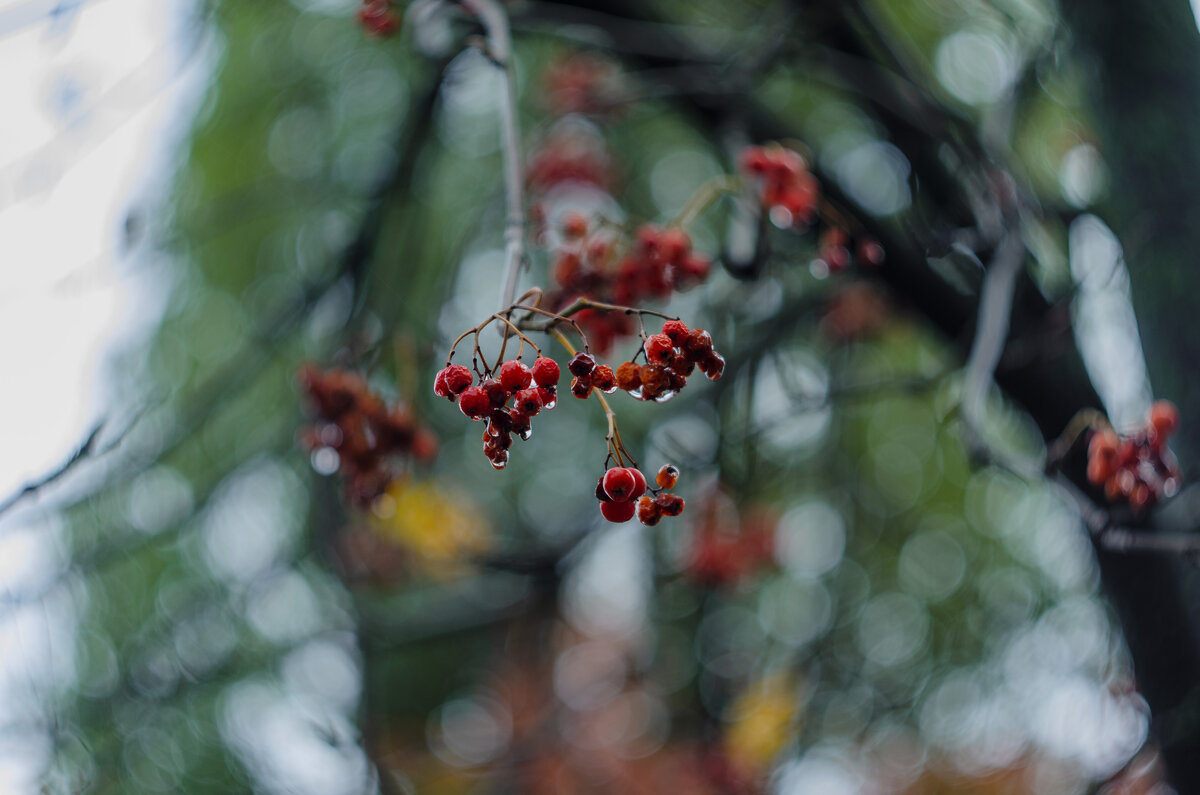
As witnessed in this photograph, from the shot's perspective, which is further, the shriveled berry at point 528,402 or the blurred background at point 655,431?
the blurred background at point 655,431

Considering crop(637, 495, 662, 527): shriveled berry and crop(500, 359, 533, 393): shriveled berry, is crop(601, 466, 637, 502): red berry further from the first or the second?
crop(500, 359, 533, 393): shriveled berry

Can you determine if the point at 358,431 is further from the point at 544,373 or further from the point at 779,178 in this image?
the point at 779,178

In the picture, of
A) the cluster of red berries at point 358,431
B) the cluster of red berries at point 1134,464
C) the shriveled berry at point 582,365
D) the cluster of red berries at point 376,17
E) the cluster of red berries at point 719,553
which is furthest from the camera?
the cluster of red berries at point 719,553

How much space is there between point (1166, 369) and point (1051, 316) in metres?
0.28

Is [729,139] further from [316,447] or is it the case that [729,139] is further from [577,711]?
[577,711]

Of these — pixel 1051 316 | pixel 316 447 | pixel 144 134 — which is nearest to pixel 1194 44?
pixel 1051 316

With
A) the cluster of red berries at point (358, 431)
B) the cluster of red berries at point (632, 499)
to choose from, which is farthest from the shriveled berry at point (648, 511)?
the cluster of red berries at point (358, 431)

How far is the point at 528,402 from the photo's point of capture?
3.18ft

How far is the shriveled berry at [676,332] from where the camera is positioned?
103cm

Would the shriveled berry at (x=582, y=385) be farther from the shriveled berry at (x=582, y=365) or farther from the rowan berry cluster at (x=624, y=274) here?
the rowan berry cluster at (x=624, y=274)

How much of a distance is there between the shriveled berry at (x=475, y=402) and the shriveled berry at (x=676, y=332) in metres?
0.24

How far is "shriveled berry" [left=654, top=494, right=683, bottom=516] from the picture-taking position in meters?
1.00

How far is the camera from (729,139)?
7.22 ft

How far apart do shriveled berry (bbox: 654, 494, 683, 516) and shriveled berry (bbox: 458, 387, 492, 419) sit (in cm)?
23
